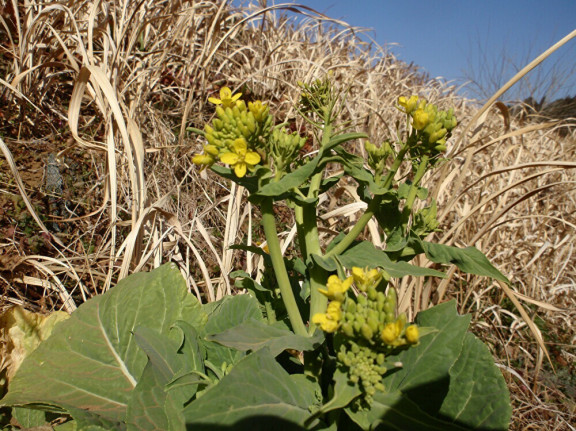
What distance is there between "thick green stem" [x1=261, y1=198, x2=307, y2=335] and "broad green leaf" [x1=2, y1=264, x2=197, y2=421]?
53 cm

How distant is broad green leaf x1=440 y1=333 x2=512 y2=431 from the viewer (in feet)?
3.61

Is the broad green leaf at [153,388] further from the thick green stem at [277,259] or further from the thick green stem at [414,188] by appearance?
the thick green stem at [414,188]

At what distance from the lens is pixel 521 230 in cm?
378

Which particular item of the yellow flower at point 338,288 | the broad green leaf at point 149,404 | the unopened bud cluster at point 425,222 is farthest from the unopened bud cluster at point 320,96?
the broad green leaf at point 149,404

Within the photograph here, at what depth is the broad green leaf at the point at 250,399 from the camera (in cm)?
88

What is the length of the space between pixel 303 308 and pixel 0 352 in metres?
1.29

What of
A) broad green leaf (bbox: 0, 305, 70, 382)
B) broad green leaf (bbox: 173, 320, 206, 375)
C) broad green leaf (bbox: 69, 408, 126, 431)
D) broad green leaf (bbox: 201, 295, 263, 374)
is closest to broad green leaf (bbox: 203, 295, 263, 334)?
broad green leaf (bbox: 201, 295, 263, 374)

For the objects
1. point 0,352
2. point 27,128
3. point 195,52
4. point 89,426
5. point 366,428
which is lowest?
point 0,352

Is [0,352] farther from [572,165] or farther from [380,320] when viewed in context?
[572,165]

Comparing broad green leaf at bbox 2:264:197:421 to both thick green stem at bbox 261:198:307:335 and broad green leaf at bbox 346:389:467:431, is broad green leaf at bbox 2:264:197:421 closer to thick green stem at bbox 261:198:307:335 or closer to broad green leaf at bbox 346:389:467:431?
thick green stem at bbox 261:198:307:335

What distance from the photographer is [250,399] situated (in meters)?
0.94

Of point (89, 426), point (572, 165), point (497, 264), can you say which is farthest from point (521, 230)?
point (89, 426)

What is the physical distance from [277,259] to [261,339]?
7.8 inches

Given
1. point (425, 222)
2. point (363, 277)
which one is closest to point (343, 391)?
point (363, 277)
